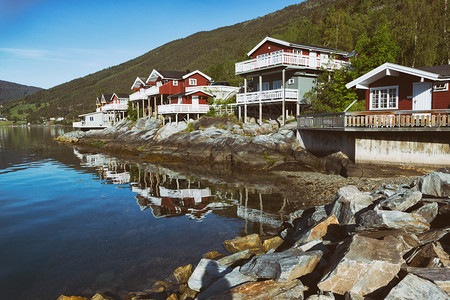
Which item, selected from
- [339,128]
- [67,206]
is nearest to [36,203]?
[67,206]

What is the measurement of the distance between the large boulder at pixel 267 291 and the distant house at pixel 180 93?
1392 inches

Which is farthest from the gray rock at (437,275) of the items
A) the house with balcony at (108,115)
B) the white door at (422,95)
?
the house with balcony at (108,115)

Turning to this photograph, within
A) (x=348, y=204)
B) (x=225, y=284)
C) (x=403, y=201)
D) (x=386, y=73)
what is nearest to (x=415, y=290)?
(x=225, y=284)

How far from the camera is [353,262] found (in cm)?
569

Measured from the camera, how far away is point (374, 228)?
7.48m

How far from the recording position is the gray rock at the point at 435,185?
9539 mm

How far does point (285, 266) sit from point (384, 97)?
19406 mm

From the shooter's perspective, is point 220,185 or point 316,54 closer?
point 220,185

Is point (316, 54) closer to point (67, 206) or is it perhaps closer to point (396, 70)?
point (396, 70)

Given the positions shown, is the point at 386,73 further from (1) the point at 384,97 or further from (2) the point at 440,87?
(2) the point at 440,87

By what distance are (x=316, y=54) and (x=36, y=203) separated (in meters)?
29.9

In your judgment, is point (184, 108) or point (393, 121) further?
point (184, 108)

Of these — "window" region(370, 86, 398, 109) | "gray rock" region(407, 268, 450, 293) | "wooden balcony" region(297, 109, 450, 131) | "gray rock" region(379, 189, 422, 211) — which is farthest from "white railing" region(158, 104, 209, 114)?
"gray rock" region(407, 268, 450, 293)

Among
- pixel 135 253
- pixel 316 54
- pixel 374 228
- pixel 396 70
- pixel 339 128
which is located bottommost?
pixel 135 253
